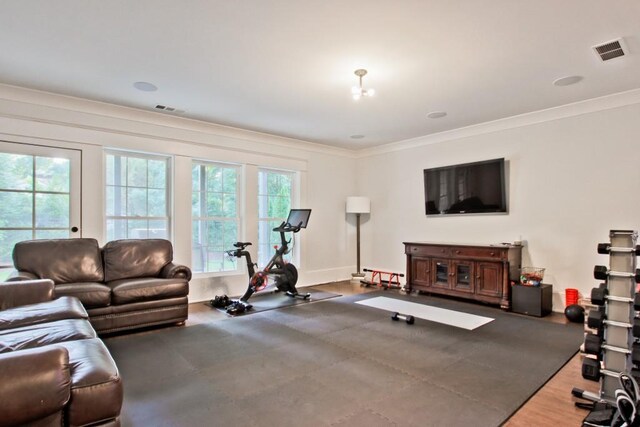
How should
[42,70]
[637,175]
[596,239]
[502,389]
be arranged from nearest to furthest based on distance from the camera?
[502,389] → [42,70] → [637,175] → [596,239]

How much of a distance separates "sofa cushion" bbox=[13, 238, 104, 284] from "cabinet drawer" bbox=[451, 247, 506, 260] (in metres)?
4.69

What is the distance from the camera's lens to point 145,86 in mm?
3777

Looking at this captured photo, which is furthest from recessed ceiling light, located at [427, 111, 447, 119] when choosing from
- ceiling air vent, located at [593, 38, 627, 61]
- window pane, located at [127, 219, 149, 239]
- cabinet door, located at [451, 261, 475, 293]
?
window pane, located at [127, 219, 149, 239]

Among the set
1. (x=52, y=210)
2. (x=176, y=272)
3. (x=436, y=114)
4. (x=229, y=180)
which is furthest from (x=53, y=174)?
(x=436, y=114)

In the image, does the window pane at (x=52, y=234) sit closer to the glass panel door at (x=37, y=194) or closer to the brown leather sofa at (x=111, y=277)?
the glass panel door at (x=37, y=194)

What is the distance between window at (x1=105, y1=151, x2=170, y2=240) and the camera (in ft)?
15.1

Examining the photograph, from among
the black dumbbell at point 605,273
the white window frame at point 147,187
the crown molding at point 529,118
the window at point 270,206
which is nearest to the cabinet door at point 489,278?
the crown molding at point 529,118

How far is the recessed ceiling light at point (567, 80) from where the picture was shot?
3.55 meters

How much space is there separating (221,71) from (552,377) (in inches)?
154

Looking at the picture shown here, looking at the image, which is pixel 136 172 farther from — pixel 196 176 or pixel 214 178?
pixel 214 178

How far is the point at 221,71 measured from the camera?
342 cm

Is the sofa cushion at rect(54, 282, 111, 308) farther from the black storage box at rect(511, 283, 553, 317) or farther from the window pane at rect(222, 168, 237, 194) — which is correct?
the black storage box at rect(511, 283, 553, 317)

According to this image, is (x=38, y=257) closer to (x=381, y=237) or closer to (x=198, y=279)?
(x=198, y=279)

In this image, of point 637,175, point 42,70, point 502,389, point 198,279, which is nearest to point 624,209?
point 637,175
